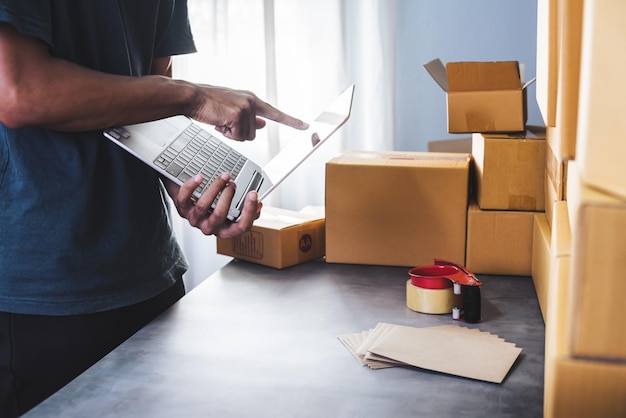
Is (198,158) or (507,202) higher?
(198,158)

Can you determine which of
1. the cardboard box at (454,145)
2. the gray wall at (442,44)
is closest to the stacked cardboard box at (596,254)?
the cardboard box at (454,145)

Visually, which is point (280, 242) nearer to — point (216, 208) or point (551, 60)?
point (216, 208)

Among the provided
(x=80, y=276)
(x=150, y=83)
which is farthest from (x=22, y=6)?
(x=80, y=276)

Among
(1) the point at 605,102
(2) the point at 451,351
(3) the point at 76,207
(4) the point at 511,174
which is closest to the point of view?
(1) the point at 605,102

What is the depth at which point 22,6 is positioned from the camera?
977mm

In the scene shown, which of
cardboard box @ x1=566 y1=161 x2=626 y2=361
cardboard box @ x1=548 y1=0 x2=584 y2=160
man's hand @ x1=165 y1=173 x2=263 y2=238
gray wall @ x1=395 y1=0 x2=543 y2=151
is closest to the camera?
cardboard box @ x1=566 y1=161 x2=626 y2=361

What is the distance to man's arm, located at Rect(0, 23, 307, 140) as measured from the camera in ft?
3.31

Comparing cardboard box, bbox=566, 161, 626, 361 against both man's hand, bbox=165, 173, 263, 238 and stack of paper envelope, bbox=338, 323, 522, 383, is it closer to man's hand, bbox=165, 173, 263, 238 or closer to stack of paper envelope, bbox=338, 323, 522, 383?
stack of paper envelope, bbox=338, 323, 522, 383

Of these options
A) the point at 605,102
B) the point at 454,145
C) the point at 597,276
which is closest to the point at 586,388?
the point at 597,276

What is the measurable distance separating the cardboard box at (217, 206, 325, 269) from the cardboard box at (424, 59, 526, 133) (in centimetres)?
40

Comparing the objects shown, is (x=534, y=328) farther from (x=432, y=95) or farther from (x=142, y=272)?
(x=432, y=95)

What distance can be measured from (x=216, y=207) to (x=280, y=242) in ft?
0.96

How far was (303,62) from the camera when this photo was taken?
2.52 m

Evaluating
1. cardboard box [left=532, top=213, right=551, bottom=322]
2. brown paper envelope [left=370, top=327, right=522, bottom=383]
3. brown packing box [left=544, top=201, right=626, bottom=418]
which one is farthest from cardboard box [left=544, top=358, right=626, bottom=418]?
cardboard box [left=532, top=213, right=551, bottom=322]
